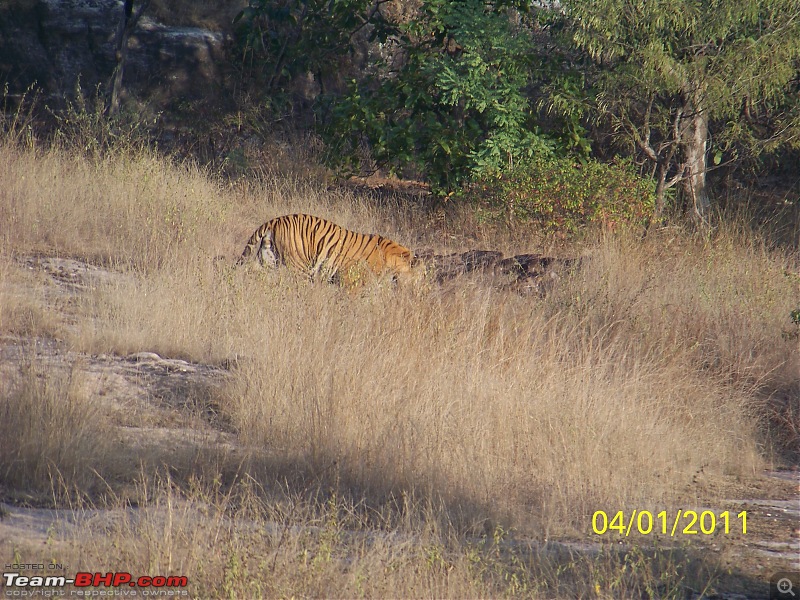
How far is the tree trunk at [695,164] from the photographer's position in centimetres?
1266

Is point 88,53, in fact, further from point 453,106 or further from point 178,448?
point 178,448

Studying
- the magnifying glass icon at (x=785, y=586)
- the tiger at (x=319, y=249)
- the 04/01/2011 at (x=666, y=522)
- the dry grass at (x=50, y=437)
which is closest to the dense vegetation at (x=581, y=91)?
the tiger at (x=319, y=249)

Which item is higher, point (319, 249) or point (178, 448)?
point (319, 249)

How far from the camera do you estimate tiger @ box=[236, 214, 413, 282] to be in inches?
336

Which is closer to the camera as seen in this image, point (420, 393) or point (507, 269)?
point (420, 393)

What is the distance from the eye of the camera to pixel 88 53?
58.6 feet

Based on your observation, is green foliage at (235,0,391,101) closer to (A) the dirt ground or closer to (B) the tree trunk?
(B) the tree trunk

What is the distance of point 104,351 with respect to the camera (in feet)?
19.5

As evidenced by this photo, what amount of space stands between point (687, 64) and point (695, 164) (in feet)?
5.62

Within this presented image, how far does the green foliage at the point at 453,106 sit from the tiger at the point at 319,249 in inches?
142

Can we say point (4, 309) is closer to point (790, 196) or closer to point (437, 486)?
point (437, 486)

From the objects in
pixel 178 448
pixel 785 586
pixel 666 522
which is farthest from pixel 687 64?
pixel 178 448

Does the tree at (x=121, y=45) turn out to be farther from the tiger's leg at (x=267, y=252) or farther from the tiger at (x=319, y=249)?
the tiger's leg at (x=267, y=252)

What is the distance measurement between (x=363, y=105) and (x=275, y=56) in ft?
16.6
